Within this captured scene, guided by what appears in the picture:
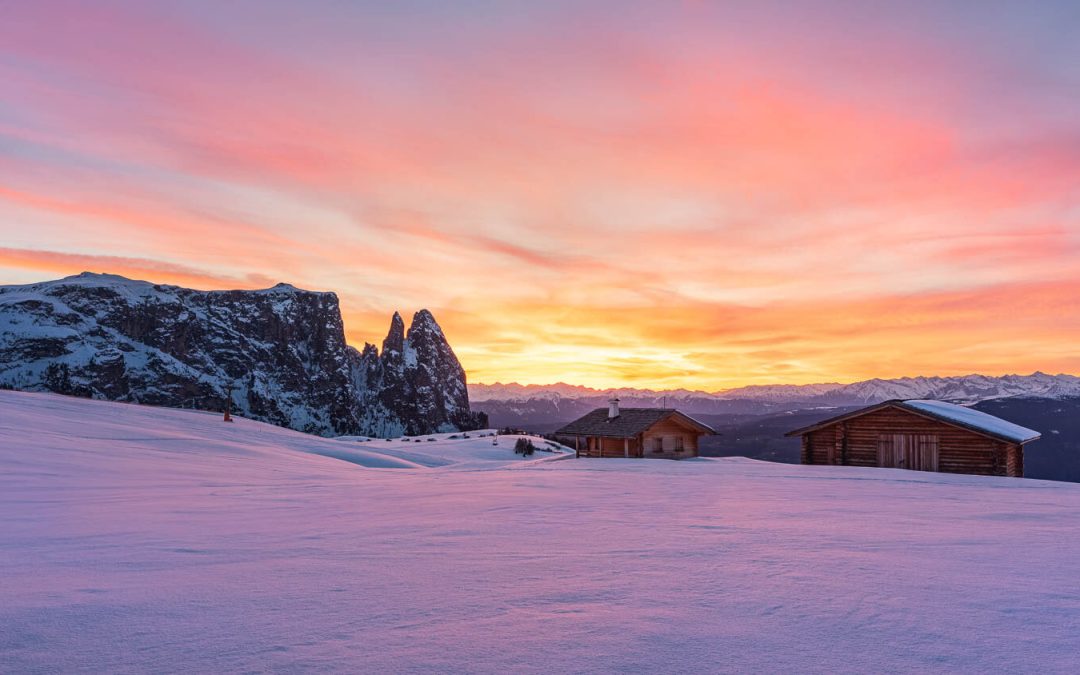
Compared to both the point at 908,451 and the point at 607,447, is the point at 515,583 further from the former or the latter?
the point at 607,447

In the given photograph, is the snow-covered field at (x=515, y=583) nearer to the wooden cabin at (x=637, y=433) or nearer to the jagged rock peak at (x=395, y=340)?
the wooden cabin at (x=637, y=433)

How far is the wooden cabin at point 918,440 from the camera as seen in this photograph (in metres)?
29.0

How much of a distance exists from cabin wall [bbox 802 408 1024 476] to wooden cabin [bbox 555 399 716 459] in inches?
377

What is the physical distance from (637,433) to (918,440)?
16742 mm

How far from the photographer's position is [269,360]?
503 feet

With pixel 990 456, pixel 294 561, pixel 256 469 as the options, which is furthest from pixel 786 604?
pixel 990 456

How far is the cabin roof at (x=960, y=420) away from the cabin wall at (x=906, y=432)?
0.35 metres

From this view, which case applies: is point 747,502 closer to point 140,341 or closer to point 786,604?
point 786,604

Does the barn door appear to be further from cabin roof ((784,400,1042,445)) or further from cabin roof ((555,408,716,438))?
cabin roof ((555,408,716,438))

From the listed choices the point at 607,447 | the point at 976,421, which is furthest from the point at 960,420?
the point at 607,447

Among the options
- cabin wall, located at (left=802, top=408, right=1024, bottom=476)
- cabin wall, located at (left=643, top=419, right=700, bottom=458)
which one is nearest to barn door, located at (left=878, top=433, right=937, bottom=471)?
cabin wall, located at (left=802, top=408, right=1024, bottom=476)

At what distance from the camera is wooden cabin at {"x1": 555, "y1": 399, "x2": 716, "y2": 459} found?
41.7 metres

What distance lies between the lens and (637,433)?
41031 mm

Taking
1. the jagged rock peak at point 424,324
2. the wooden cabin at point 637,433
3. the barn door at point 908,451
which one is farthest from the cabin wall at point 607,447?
the jagged rock peak at point 424,324
